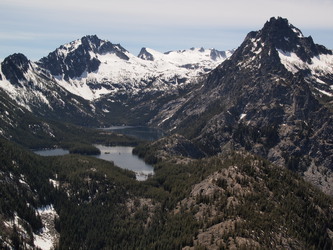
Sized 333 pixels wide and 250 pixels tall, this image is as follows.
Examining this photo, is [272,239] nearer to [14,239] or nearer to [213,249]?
[213,249]

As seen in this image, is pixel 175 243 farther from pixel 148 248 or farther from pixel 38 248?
pixel 38 248

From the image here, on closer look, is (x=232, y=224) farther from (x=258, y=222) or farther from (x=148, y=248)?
(x=148, y=248)

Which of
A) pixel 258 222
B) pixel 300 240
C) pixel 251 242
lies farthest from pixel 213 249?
pixel 300 240

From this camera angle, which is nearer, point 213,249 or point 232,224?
point 213,249

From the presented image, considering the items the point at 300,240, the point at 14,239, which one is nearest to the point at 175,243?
the point at 300,240

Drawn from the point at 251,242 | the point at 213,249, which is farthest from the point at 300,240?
the point at 213,249

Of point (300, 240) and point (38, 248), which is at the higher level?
point (300, 240)

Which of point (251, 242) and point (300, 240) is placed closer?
point (251, 242)

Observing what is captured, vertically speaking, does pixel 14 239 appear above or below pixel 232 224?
below
